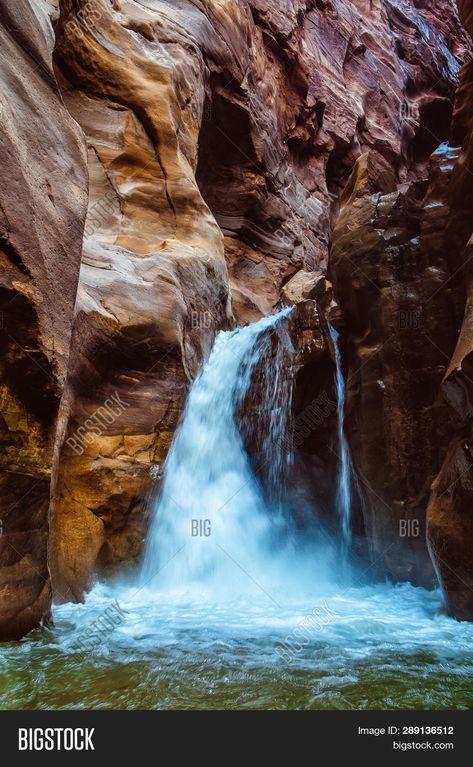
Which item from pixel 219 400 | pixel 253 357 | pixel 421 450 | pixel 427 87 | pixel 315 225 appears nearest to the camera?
pixel 421 450

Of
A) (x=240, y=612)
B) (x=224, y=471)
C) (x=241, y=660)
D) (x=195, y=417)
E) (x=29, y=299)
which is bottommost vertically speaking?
(x=240, y=612)

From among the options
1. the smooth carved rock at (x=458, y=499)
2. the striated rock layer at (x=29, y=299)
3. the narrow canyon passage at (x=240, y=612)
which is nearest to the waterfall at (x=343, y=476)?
the narrow canyon passage at (x=240, y=612)

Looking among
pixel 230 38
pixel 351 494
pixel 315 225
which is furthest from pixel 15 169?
pixel 315 225

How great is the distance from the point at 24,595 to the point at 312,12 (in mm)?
26125

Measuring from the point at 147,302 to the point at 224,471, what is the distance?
307cm

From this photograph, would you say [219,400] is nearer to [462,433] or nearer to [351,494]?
[351,494]

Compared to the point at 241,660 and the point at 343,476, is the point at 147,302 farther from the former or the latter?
the point at 241,660

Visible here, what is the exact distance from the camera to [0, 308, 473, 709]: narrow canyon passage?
12.5ft

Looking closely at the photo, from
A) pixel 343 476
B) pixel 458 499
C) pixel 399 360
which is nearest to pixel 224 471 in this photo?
pixel 343 476

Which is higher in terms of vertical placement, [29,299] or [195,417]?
[29,299]

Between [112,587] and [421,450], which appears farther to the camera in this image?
[421,450]

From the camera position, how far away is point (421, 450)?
8211 mm

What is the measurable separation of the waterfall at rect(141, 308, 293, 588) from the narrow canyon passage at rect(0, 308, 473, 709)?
2 cm

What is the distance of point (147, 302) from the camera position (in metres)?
8.09
